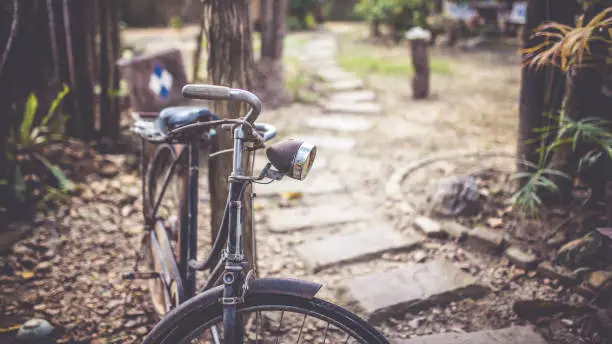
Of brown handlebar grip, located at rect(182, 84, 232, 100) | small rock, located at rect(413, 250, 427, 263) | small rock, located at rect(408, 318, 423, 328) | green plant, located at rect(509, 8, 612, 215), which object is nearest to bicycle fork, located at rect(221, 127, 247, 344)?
brown handlebar grip, located at rect(182, 84, 232, 100)

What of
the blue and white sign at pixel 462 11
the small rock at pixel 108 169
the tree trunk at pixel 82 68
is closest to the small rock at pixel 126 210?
the small rock at pixel 108 169

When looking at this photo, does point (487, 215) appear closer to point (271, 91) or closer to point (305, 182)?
point (305, 182)

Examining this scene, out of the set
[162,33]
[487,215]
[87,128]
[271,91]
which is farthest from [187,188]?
[162,33]

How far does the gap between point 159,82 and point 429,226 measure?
3350 millimetres

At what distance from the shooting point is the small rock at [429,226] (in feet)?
12.7

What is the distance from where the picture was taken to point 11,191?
4.01 m

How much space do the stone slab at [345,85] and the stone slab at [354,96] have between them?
17cm

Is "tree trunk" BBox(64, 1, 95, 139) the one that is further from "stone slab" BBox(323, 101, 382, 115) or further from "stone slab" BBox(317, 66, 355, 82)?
"stone slab" BBox(317, 66, 355, 82)

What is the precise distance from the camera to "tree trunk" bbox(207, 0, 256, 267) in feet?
8.71

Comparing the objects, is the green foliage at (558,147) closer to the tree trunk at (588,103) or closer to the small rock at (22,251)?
the tree trunk at (588,103)

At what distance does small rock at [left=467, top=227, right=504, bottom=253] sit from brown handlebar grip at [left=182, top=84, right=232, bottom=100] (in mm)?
2577

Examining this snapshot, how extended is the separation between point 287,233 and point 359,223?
611 millimetres

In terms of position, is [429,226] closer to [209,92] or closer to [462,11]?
[209,92]

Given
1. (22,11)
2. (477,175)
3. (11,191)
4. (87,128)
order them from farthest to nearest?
(87,128)
(477,175)
(22,11)
(11,191)
